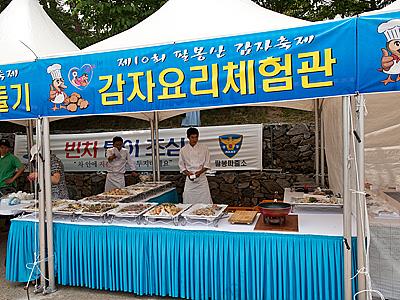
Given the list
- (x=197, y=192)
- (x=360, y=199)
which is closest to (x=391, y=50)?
(x=360, y=199)

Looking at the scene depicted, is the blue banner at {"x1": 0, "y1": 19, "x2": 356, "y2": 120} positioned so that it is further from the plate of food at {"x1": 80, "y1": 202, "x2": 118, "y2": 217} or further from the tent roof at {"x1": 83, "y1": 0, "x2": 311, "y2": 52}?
the plate of food at {"x1": 80, "y1": 202, "x2": 118, "y2": 217}

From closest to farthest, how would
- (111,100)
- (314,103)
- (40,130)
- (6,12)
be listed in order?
(111,100)
(40,130)
(6,12)
(314,103)

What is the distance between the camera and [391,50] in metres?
2.21

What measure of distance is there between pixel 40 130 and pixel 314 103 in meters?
3.83

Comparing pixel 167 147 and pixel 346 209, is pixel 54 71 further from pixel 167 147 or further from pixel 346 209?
pixel 167 147

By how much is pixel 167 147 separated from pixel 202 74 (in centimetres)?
430

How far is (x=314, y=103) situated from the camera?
5465 millimetres

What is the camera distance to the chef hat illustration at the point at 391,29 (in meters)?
2.19

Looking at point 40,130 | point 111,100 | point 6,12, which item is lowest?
point 40,130

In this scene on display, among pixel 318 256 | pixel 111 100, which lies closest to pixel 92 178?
pixel 111 100

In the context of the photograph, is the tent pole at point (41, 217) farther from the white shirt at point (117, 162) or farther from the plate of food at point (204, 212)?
the white shirt at point (117, 162)

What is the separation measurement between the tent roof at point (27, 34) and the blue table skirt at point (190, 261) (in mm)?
1911

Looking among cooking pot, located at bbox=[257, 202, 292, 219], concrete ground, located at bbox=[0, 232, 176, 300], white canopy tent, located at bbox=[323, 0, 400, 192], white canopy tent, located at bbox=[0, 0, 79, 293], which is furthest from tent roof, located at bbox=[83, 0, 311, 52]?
concrete ground, located at bbox=[0, 232, 176, 300]

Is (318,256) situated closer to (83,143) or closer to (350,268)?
(350,268)
